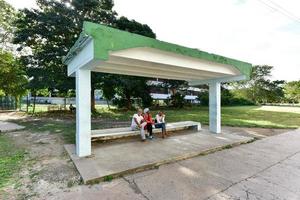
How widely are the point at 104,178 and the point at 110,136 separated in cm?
306

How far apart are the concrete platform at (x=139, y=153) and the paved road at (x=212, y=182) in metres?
0.24

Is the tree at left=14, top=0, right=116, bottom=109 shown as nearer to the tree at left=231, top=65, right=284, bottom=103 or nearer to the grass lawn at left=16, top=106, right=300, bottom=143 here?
the grass lawn at left=16, top=106, right=300, bottom=143

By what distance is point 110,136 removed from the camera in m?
7.04

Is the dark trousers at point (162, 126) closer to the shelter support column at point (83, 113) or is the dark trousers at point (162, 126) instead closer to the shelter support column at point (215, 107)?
the shelter support column at point (215, 107)

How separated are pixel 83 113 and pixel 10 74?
55.8ft

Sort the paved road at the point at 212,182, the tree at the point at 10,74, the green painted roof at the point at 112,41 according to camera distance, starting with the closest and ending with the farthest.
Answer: the paved road at the point at 212,182, the green painted roof at the point at 112,41, the tree at the point at 10,74

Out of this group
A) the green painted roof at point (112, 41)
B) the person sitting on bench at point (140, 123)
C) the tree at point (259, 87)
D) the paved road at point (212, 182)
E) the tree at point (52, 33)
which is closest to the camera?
the paved road at point (212, 182)

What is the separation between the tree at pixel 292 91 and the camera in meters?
47.1

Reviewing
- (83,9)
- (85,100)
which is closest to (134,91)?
(83,9)

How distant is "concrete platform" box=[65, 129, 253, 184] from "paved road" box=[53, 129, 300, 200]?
243 millimetres

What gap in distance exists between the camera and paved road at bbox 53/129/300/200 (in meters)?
3.51

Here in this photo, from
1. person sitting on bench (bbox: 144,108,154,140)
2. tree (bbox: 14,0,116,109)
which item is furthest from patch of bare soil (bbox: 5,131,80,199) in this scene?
tree (bbox: 14,0,116,109)

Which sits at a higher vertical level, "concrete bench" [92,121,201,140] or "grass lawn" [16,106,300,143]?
"concrete bench" [92,121,201,140]

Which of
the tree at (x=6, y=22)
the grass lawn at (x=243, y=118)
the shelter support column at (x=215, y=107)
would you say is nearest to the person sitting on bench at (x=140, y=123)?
the shelter support column at (x=215, y=107)
